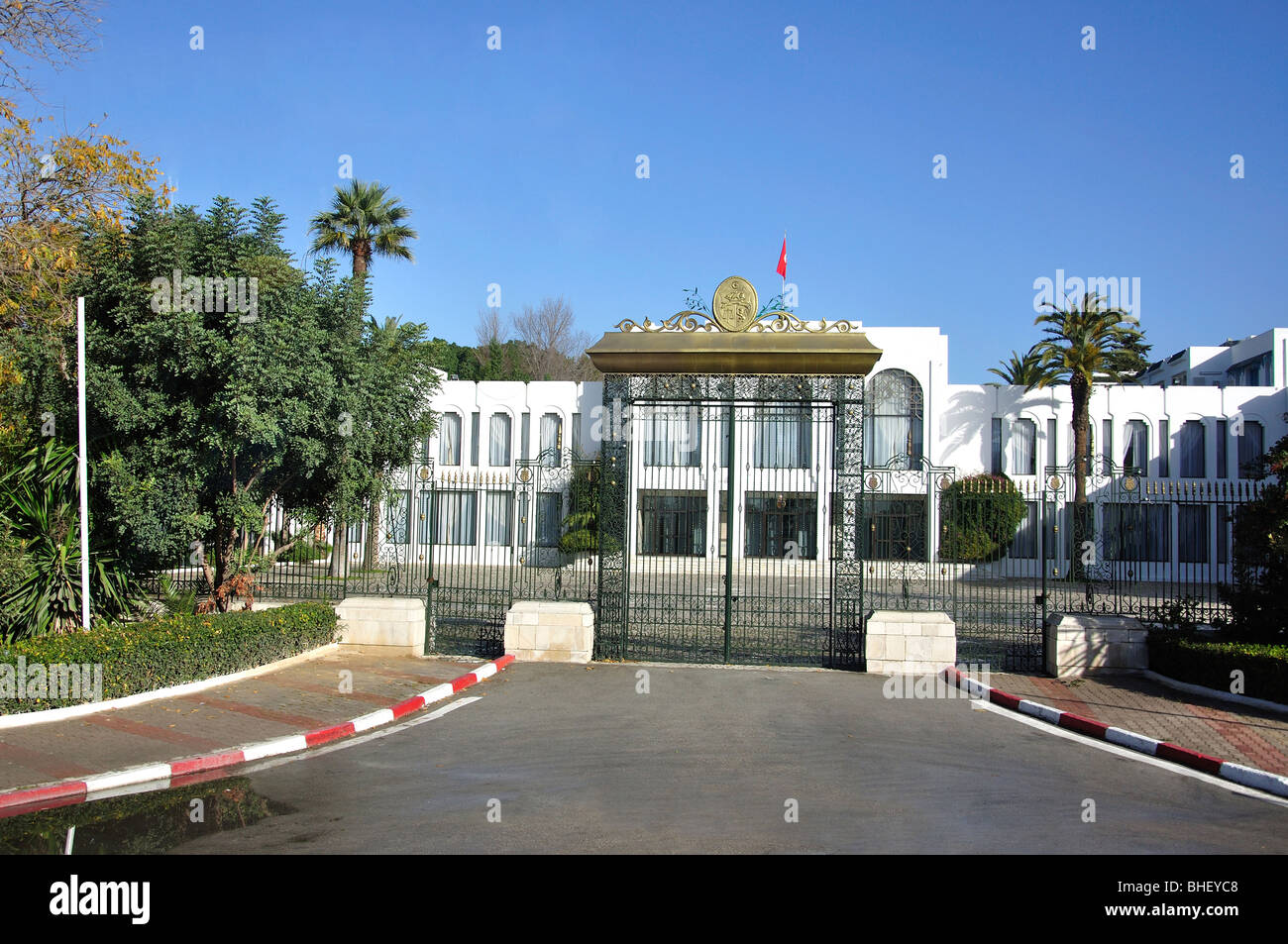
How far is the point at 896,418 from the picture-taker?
35750 mm

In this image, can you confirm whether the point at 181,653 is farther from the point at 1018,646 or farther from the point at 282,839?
the point at 1018,646

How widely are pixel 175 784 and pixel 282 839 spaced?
221 centimetres

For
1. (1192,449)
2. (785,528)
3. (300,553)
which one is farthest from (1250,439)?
(300,553)

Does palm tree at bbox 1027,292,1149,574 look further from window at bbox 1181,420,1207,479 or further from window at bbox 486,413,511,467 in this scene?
window at bbox 486,413,511,467

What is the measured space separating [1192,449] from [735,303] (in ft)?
105

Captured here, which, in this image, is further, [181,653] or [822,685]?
[822,685]

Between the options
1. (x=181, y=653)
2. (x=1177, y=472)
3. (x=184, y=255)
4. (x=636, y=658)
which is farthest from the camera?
(x=1177, y=472)

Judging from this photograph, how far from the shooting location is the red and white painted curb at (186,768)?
23.2 feet

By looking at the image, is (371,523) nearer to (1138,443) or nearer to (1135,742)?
(1135,742)

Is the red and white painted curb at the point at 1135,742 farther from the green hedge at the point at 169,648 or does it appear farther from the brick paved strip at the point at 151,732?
the green hedge at the point at 169,648

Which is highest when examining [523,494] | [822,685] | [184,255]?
[184,255]

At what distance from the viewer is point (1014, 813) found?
279 inches

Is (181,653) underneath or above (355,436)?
underneath
